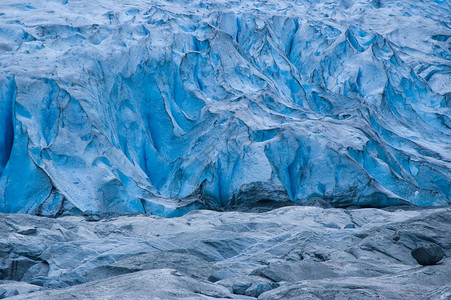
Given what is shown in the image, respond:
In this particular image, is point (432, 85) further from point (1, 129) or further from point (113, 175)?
point (1, 129)

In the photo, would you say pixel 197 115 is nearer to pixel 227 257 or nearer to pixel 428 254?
pixel 227 257

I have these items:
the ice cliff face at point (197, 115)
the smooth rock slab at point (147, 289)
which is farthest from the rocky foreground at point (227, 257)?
the ice cliff face at point (197, 115)

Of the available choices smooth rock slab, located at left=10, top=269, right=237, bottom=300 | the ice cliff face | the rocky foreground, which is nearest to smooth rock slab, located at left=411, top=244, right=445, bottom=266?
the rocky foreground

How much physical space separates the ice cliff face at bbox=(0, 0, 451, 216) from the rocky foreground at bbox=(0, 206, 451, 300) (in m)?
1.46

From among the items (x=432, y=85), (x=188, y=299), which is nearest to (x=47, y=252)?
(x=188, y=299)

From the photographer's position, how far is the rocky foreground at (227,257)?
9.99 ft

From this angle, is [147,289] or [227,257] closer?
[147,289]

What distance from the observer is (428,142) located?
41.2 ft

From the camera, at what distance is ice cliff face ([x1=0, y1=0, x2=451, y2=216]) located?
8469 millimetres

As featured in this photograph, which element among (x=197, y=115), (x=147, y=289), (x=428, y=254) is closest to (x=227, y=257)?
(x=428, y=254)

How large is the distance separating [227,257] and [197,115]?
573 cm

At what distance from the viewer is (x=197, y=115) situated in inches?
427

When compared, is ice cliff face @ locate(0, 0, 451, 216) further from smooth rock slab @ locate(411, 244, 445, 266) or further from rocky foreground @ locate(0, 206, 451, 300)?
smooth rock slab @ locate(411, 244, 445, 266)

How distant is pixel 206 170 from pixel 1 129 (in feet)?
12.1
